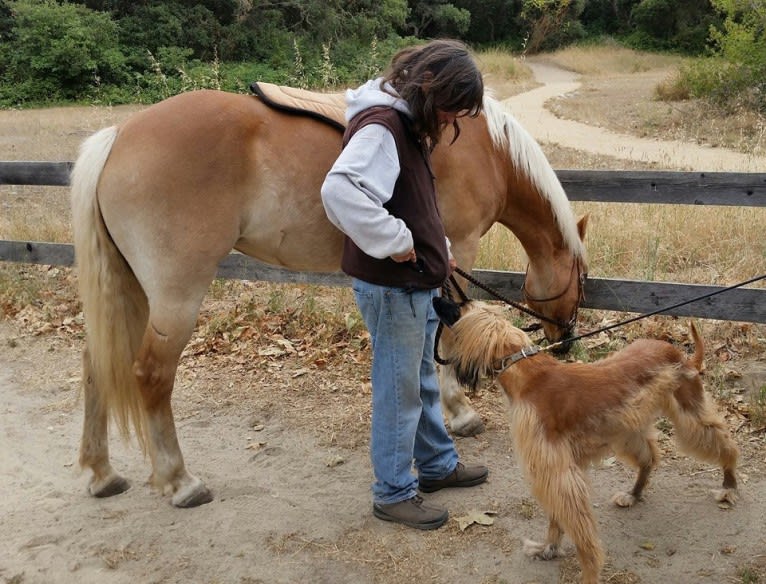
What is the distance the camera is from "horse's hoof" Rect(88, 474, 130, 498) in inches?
157

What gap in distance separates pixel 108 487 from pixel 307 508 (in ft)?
3.81

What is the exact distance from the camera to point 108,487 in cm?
400

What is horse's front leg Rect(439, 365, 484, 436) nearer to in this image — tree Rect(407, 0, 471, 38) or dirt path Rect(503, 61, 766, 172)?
dirt path Rect(503, 61, 766, 172)

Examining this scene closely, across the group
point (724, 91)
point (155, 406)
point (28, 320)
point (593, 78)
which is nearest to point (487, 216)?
point (155, 406)

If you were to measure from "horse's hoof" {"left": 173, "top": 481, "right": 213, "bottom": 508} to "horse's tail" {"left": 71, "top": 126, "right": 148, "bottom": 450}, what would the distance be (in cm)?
39

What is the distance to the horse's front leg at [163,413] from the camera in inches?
144

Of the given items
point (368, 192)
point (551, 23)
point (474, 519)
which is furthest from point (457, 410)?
point (551, 23)

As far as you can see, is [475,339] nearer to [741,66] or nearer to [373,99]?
[373,99]

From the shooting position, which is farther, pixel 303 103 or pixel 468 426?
pixel 468 426

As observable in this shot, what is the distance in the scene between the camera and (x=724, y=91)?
18531 millimetres

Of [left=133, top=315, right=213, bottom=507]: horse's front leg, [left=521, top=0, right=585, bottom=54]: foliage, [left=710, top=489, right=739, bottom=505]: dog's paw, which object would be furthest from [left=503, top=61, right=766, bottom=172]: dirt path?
[left=521, top=0, right=585, bottom=54]: foliage

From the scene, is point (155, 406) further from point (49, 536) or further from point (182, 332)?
point (49, 536)

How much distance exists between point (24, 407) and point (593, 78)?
33960 mm

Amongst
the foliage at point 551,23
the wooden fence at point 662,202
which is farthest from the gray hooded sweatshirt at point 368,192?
the foliage at point 551,23
